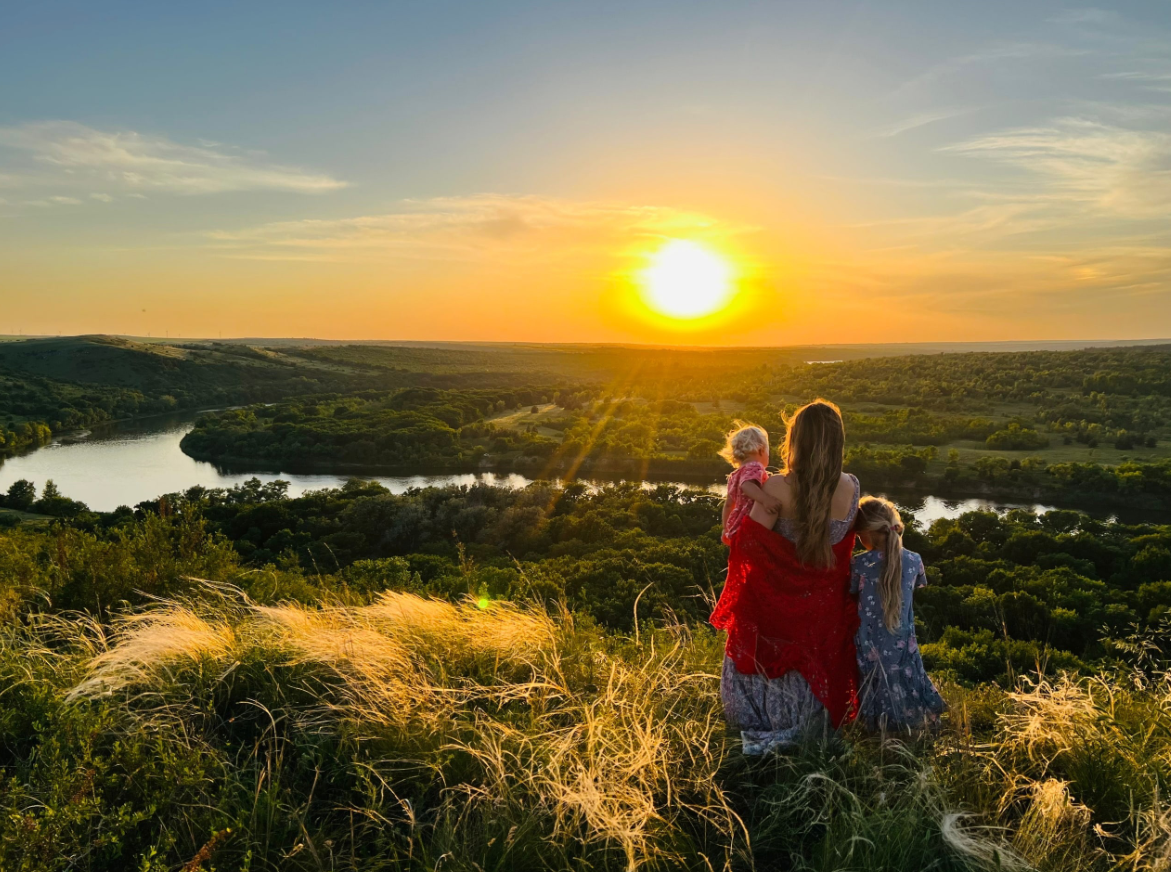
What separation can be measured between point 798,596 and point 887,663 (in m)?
0.58

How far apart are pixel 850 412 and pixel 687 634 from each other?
57094 millimetres

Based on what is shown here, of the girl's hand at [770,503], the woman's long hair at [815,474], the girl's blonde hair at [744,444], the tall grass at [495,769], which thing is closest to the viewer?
the tall grass at [495,769]

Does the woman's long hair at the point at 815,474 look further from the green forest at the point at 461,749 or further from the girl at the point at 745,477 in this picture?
the green forest at the point at 461,749

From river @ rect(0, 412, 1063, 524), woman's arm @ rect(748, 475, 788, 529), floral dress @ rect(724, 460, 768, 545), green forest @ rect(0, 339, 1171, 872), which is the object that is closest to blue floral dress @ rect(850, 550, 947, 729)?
green forest @ rect(0, 339, 1171, 872)

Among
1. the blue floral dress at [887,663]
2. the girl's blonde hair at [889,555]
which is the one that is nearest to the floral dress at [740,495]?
the girl's blonde hair at [889,555]

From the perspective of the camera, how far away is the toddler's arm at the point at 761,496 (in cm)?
340

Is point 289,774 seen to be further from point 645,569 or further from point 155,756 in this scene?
point 645,569

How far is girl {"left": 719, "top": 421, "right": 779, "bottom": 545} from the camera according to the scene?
343 cm

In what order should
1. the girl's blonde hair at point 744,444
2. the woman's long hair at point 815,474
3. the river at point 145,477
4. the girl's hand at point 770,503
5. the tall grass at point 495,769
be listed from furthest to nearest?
the river at point 145,477 → the girl's blonde hair at point 744,444 → the girl's hand at point 770,503 → the woman's long hair at point 815,474 → the tall grass at point 495,769

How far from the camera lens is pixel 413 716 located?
10.2 ft

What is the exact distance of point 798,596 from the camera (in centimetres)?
343

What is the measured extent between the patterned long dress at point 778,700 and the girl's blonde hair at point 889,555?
0.33ft

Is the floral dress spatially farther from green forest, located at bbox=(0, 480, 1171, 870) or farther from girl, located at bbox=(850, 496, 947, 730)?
green forest, located at bbox=(0, 480, 1171, 870)

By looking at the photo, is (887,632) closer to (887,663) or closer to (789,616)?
(887,663)
